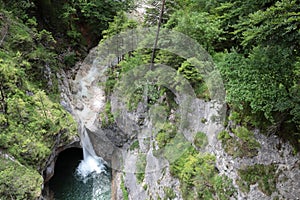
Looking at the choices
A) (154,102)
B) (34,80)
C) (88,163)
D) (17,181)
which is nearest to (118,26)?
(154,102)

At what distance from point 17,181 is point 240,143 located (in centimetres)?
1082

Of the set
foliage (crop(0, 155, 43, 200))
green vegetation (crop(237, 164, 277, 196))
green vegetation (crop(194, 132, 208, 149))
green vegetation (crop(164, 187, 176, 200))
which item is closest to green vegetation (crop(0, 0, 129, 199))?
foliage (crop(0, 155, 43, 200))

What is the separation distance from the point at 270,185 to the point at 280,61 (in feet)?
14.5

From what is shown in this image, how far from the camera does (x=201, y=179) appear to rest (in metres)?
10.7

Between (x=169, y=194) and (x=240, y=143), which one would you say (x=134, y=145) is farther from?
(x=240, y=143)

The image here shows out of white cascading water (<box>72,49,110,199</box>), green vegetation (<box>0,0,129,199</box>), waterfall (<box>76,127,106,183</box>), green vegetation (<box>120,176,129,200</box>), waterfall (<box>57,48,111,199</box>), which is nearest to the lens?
green vegetation (<box>0,0,129,199</box>)

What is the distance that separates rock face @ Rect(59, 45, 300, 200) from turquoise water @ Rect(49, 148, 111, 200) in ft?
2.73

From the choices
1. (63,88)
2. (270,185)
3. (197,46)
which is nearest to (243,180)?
(270,185)

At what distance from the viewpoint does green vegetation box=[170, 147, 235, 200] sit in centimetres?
988

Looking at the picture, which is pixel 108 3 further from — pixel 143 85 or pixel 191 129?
pixel 191 129

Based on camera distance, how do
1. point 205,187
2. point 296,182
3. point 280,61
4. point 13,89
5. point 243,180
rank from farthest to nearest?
point 13,89 < point 205,187 < point 243,180 < point 296,182 < point 280,61

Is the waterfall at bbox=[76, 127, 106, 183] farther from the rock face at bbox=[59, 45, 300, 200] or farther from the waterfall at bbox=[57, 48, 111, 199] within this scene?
the rock face at bbox=[59, 45, 300, 200]

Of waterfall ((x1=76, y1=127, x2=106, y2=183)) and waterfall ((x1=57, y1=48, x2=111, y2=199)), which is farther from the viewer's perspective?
waterfall ((x1=76, y1=127, x2=106, y2=183))

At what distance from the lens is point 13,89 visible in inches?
621
